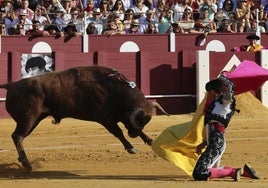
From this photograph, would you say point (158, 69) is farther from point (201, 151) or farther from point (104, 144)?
point (201, 151)

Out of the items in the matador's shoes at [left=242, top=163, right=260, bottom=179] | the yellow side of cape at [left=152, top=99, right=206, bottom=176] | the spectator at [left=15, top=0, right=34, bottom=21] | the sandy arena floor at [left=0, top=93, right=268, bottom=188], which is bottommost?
the sandy arena floor at [left=0, top=93, right=268, bottom=188]

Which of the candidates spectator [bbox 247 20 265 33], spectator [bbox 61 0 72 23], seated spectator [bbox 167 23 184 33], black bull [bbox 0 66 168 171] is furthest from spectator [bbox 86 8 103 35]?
black bull [bbox 0 66 168 171]

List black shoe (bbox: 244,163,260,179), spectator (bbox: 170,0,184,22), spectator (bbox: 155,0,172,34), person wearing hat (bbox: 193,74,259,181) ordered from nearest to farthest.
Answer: person wearing hat (bbox: 193,74,259,181) → black shoe (bbox: 244,163,260,179) → spectator (bbox: 155,0,172,34) → spectator (bbox: 170,0,184,22)

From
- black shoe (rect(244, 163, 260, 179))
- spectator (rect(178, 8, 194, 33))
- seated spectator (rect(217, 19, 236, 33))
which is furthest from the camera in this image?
seated spectator (rect(217, 19, 236, 33))

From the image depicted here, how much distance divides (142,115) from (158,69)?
27.0 feet

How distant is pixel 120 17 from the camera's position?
17016 millimetres

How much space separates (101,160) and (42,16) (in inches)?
293

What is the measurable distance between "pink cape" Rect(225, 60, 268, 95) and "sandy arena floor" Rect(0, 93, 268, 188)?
91cm

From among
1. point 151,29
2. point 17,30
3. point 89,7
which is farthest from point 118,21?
point 17,30

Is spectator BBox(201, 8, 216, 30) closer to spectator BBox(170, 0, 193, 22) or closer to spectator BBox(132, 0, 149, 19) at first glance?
spectator BBox(170, 0, 193, 22)

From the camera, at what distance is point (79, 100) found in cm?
912

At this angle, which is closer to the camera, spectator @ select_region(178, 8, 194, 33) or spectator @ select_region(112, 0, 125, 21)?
spectator @ select_region(112, 0, 125, 21)

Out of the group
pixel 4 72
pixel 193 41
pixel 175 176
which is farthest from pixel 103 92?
pixel 193 41

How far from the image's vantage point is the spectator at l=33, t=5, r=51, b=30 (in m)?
16.6
